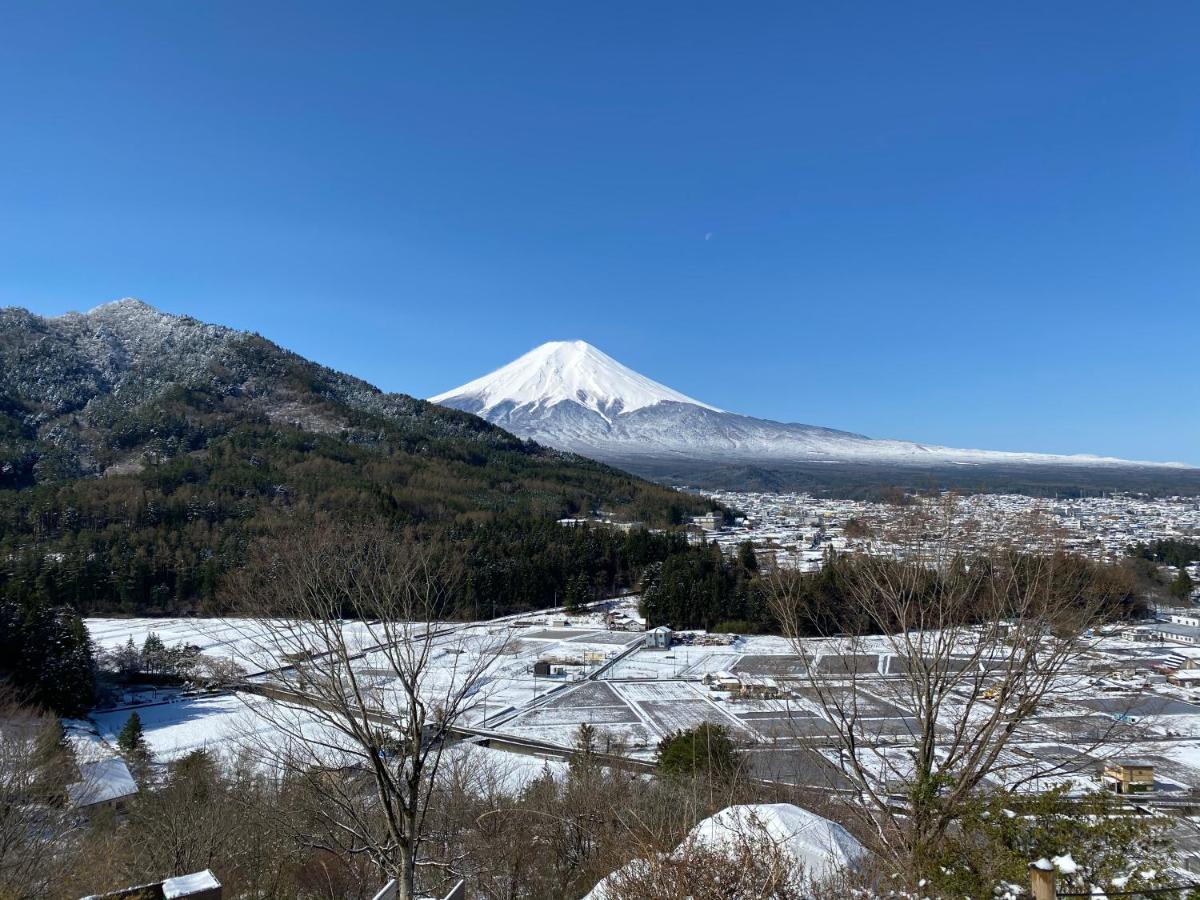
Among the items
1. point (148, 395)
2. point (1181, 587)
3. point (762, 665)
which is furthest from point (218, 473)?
point (1181, 587)

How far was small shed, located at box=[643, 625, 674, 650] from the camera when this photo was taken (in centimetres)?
2934

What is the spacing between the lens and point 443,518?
4503 centimetres

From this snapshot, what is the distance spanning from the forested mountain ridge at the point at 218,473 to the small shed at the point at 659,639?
6.52 meters

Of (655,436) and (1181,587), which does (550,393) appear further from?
(1181,587)

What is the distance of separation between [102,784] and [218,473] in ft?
134

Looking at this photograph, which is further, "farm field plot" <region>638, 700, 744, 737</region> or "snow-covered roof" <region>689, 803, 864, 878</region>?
"farm field plot" <region>638, 700, 744, 737</region>

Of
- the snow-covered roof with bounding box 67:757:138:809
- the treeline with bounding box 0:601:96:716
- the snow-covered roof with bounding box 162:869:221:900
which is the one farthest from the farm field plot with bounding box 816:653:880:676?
the treeline with bounding box 0:601:96:716

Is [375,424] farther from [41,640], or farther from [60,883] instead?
[60,883]

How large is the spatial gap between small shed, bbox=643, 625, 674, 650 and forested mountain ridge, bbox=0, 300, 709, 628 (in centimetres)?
652

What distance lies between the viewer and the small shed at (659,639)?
96.3ft

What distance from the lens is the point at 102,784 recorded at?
1198 cm

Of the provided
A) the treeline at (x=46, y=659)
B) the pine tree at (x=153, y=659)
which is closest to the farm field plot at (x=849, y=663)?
the treeline at (x=46, y=659)

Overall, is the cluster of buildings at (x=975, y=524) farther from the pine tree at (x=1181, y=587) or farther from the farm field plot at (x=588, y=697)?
Answer: the farm field plot at (x=588, y=697)

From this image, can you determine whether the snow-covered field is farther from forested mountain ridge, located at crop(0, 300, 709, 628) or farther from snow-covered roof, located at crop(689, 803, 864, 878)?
snow-covered roof, located at crop(689, 803, 864, 878)
